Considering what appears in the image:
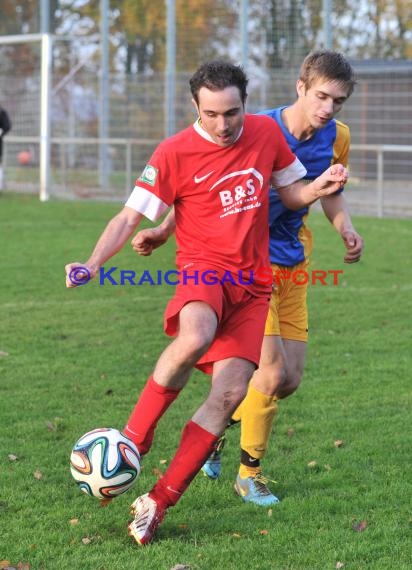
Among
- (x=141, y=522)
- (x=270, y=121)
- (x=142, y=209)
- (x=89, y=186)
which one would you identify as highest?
(x=270, y=121)

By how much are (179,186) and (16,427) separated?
2292 millimetres

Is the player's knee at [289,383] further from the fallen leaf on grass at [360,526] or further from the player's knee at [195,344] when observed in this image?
the player's knee at [195,344]

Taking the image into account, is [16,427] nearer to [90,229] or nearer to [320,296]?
[320,296]

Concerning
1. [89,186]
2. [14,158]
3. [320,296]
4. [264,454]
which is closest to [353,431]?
[264,454]

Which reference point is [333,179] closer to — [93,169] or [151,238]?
A: [151,238]

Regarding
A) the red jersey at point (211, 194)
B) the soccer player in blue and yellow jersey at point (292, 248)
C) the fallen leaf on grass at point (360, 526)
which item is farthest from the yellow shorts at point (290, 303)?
the fallen leaf on grass at point (360, 526)

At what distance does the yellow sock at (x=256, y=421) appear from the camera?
523 cm

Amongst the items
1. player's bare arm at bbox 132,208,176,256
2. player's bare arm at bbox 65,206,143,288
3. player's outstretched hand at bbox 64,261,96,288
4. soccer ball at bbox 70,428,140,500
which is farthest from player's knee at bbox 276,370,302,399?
player's outstretched hand at bbox 64,261,96,288

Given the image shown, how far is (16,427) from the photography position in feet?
20.2

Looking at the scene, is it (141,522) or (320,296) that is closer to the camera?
(141,522)

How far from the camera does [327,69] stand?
4.95m

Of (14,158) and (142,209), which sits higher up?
(142,209)

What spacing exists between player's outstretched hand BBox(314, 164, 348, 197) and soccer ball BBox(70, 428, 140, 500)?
146cm

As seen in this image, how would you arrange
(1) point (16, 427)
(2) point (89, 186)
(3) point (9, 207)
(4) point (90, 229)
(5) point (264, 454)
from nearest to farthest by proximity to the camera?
(5) point (264, 454), (1) point (16, 427), (4) point (90, 229), (3) point (9, 207), (2) point (89, 186)
